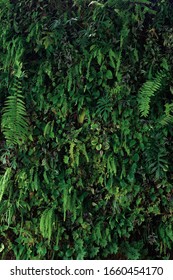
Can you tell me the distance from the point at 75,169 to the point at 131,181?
545 mm

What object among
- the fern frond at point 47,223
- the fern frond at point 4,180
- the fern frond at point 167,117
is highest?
the fern frond at point 167,117

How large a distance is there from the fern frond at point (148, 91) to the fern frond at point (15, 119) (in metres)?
1.11

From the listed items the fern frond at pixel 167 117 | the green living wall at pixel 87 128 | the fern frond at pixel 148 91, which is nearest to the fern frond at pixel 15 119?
the green living wall at pixel 87 128

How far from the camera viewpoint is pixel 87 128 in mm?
4105

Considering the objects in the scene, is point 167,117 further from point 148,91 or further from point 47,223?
point 47,223

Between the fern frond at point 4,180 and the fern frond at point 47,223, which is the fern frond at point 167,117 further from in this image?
the fern frond at point 4,180

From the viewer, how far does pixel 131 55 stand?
4023 millimetres

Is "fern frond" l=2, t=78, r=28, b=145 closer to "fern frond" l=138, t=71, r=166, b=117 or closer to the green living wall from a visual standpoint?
the green living wall

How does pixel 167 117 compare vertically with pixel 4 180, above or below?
above

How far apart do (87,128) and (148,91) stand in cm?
67

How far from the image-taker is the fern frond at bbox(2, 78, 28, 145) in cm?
407

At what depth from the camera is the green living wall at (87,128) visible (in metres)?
4.01

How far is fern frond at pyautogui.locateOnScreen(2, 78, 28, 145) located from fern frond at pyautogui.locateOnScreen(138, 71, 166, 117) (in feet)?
3.65

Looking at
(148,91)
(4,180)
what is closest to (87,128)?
(148,91)
